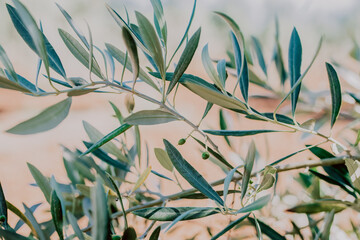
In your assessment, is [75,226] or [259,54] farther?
[259,54]

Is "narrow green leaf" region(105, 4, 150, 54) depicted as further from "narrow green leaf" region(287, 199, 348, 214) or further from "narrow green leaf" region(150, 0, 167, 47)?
"narrow green leaf" region(287, 199, 348, 214)

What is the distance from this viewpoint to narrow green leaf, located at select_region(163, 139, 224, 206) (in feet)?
1.25

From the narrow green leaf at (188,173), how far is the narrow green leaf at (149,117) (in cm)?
3

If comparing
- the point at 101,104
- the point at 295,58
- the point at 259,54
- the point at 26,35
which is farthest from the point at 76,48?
the point at 101,104

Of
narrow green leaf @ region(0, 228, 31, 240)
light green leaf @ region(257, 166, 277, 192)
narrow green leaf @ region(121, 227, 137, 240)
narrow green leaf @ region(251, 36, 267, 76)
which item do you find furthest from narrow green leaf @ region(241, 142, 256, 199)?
narrow green leaf @ region(251, 36, 267, 76)

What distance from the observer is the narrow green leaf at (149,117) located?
0.34m

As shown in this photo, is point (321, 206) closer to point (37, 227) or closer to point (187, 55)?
point (187, 55)

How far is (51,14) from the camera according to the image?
8.70 m

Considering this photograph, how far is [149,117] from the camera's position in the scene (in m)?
0.36

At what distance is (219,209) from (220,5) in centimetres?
957

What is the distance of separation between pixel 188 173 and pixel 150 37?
5.8 inches

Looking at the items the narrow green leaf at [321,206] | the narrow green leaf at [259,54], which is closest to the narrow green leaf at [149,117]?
the narrow green leaf at [321,206]

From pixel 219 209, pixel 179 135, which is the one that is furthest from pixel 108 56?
pixel 179 135

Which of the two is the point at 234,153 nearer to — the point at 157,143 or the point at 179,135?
the point at 157,143
